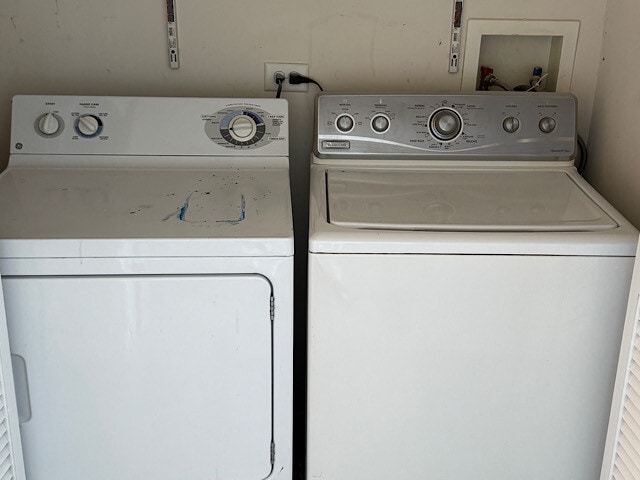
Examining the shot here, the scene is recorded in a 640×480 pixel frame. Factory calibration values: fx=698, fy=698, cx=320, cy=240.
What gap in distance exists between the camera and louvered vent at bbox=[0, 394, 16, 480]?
148cm

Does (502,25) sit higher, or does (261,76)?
(502,25)

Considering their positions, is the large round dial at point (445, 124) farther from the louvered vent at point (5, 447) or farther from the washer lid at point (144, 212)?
the louvered vent at point (5, 447)

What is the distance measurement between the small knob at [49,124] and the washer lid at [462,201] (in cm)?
78

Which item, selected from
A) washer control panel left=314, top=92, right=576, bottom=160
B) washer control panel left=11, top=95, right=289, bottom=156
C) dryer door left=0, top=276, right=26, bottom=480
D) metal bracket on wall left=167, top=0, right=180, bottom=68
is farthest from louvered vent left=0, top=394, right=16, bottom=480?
metal bracket on wall left=167, top=0, right=180, bottom=68

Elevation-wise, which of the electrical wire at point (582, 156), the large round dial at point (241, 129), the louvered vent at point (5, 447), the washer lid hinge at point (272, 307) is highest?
the large round dial at point (241, 129)

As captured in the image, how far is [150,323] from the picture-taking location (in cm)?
153

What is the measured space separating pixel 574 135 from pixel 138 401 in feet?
4.48

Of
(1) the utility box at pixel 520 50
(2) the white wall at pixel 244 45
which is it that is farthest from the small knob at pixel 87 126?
(1) the utility box at pixel 520 50

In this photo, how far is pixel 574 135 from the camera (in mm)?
1969

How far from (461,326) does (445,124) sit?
0.66 m

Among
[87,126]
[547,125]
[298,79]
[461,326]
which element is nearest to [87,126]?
[87,126]

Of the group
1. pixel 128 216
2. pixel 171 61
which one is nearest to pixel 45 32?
pixel 171 61

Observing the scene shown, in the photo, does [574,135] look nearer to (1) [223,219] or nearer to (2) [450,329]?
(2) [450,329]

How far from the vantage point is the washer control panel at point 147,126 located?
1.95m
